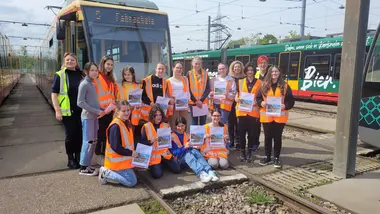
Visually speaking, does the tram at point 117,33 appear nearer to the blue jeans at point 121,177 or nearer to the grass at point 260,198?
the blue jeans at point 121,177

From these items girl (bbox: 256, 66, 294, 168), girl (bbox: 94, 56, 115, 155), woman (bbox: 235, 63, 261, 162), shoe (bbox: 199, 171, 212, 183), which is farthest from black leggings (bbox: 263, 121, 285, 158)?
girl (bbox: 94, 56, 115, 155)

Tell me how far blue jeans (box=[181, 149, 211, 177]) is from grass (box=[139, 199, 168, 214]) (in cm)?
96

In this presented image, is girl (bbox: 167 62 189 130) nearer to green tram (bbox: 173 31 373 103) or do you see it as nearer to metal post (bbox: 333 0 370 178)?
metal post (bbox: 333 0 370 178)

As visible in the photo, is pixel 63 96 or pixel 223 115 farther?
pixel 223 115

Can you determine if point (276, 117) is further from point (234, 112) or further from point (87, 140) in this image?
point (87, 140)

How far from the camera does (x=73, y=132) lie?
4.94 m

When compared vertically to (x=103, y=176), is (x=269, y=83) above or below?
above

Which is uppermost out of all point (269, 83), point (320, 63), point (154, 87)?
point (320, 63)

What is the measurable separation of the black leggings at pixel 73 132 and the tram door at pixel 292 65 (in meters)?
13.1

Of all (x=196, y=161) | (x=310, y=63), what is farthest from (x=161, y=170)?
(x=310, y=63)

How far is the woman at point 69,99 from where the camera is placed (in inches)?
187

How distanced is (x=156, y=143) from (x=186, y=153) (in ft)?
1.81

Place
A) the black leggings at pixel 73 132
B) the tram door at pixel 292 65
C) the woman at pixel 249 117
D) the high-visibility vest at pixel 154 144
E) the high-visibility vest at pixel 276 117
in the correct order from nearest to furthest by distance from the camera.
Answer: the high-visibility vest at pixel 154 144, the black leggings at pixel 73 132, the high-visibility vest at pixel 276 117, the woman at pixel 249 117, the tram door at pixel 292 65

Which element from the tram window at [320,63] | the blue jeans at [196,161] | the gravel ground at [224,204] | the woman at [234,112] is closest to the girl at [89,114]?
the blue jeans at [196,161]
